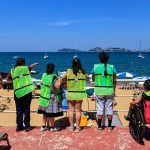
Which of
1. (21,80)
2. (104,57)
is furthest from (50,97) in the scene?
(104,57)

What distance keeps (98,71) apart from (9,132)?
7.82 feet

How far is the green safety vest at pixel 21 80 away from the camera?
7082 mm

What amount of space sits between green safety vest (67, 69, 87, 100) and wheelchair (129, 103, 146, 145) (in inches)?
45.2

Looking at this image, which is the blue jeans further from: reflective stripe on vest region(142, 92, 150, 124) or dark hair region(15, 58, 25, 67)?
reflective stripe on vest region(142, 92, 150, 124)

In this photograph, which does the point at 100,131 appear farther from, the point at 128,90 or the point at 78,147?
the point at 128,90

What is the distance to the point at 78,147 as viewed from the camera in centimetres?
632

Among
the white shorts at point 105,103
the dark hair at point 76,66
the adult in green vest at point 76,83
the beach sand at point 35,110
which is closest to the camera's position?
the dark hair at point 76,66

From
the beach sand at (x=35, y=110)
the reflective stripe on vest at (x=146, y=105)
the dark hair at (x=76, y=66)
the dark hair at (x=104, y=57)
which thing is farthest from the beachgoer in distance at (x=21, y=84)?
the reflective stripe on vest at (x=146, y=105)

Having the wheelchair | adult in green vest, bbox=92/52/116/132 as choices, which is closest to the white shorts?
adult in green vest, bbox=92/52/116/132

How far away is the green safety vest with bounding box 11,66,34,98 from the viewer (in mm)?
7082

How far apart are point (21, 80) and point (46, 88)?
57 cm

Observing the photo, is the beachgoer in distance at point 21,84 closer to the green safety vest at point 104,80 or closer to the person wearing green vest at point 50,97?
the person wearing green vest at point 50,97

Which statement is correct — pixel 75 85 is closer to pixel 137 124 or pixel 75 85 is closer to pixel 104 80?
pixel 104 80

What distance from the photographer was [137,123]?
6555 millimetres
